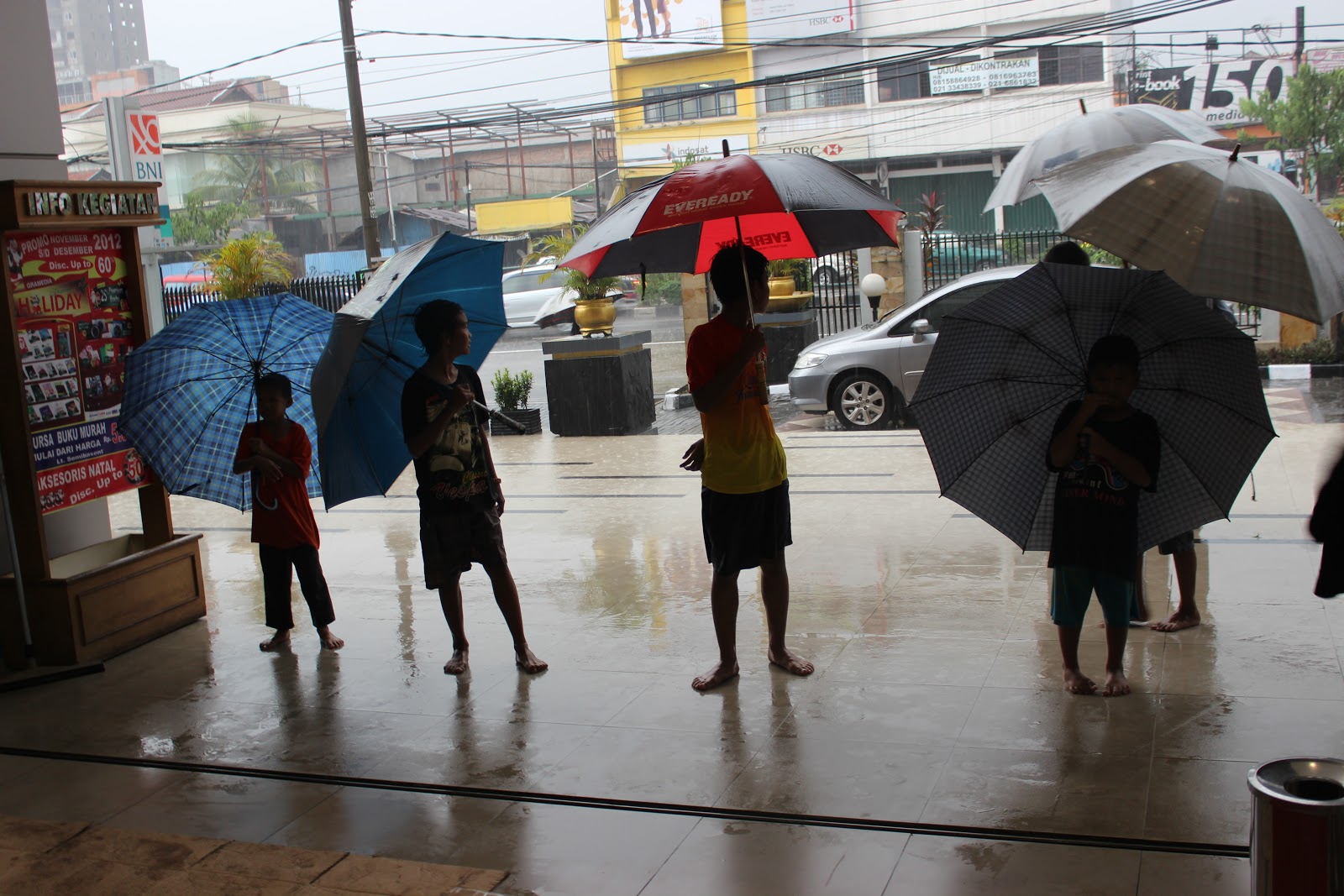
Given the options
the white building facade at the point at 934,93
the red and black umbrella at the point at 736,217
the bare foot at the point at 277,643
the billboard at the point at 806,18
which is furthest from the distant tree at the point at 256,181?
the red and black umbrella at the point at 736,217

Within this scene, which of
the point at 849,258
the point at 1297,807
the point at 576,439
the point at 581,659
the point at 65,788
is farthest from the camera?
the point at 849,258

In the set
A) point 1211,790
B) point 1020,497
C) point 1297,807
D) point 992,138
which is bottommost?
point 1211,790

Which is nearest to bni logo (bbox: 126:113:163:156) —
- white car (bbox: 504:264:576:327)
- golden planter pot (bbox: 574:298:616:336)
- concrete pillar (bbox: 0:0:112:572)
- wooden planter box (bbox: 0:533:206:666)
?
white car (bbox: 504:264:576:327)

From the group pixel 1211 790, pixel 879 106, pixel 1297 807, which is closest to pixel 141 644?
pixel 1211 790

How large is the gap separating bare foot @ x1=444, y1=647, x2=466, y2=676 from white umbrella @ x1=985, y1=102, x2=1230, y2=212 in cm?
318

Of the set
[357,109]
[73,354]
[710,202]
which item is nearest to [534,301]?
[357,109]

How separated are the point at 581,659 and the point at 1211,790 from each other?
8.83ft

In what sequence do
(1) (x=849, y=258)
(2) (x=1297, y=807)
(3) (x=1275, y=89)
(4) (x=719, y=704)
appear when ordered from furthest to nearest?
(3) (x=1275, y=89) → (1) (x=849, y=258) → (4) (x=719, y=704) → (2) (x=1297, y=807)

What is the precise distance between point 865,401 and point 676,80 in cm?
3046

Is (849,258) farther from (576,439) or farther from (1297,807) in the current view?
(1297,807)

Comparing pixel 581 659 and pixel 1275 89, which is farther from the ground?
pixel 1275 89

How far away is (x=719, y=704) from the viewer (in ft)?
15.4

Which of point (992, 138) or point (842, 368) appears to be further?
point (992, 138)

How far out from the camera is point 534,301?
28.6 m
